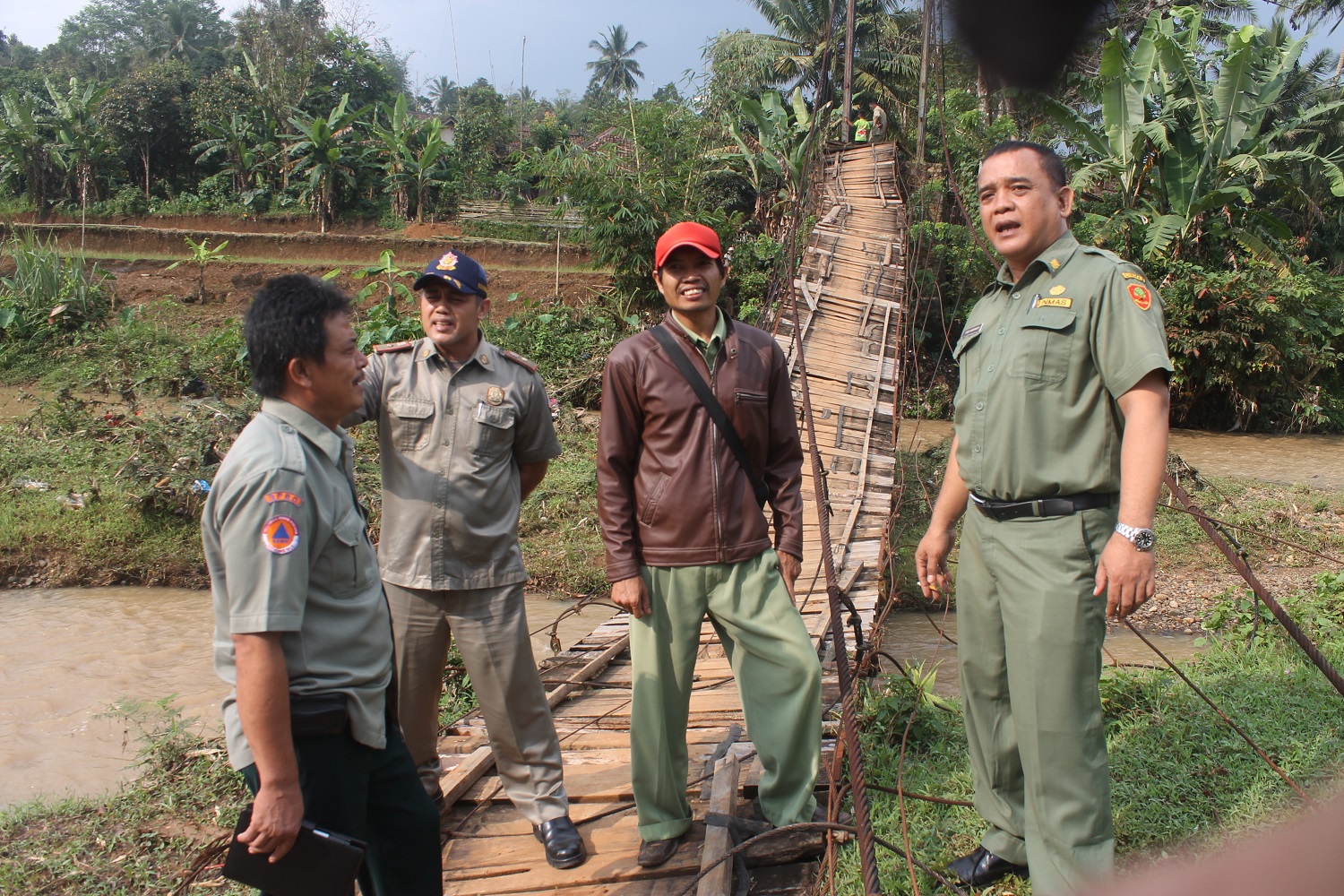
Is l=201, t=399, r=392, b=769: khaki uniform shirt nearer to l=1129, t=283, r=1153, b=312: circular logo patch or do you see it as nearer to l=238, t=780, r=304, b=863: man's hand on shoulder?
l=238, t=780, r=304, b=863: man's hand on shoulder

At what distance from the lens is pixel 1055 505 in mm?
1787

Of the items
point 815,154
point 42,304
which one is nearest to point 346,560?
point 815,154

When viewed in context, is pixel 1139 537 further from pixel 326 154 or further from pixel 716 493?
pixel 326 154

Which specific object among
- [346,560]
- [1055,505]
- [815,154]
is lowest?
[346,560]

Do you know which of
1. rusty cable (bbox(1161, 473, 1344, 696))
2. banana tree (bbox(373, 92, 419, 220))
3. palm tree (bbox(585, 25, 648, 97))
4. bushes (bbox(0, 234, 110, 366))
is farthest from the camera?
palm tree (bbox(585, 25, 648, 97))

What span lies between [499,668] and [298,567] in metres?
0.91

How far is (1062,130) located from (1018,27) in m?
10.7

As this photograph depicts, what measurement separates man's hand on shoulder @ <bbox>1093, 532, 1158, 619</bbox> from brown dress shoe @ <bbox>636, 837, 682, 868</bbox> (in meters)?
1.14

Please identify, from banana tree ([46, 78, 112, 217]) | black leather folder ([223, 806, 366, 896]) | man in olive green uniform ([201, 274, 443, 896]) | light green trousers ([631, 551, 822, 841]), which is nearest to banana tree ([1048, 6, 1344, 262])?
light green trousers ([631, 551, 822, 841])

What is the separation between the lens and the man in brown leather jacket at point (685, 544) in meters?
2.21

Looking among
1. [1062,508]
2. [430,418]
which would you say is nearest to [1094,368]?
[1062,508]

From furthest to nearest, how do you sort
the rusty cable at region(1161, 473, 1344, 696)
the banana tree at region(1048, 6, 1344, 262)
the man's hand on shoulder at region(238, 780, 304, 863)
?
the banana tree at region(1048, 6, 1344, 262) → the rusty cable at region(1161, 473, 1344, 696) → the man's hand on shoulder at region(238, 780, 304, 863)

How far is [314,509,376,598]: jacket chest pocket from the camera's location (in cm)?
160

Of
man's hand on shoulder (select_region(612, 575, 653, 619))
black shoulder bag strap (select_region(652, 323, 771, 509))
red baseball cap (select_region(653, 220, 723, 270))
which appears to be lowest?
man's hand on shoulder (select_region(612, 575, 653, 619))
